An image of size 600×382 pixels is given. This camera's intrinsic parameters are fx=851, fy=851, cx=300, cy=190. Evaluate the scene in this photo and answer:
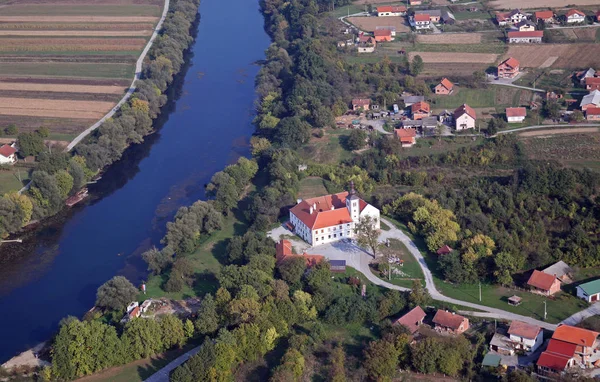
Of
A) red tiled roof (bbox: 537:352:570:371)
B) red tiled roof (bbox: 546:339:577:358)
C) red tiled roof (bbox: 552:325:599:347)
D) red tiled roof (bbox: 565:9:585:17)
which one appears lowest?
red tiled roof (bbox: 537:352:570:371)

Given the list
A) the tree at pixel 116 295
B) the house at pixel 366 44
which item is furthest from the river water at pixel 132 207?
the house at pixel 366 44

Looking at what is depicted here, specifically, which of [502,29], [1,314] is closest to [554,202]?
[1,314]

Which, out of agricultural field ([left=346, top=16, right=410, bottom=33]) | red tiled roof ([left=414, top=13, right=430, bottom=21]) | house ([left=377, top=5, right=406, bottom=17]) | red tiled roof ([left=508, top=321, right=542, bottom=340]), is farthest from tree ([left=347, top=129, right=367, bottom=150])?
house ([left=377, top=5, right=406, bottom=17])

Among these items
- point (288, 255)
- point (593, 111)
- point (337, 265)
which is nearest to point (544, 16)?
point (593, 111)

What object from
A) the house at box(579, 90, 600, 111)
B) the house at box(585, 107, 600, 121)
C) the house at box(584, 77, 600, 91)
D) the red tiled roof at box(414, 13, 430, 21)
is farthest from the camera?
the red tiled roof at box(414, 13, 430, 21)

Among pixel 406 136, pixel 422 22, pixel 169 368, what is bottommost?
pixel 169 368

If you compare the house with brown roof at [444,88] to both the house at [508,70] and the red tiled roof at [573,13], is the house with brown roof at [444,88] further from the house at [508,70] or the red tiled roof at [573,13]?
the red tiled roof at [573,13]

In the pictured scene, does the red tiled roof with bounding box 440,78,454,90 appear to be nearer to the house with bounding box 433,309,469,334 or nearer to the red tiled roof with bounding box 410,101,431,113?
the red tiled roof with bounding box 410,101,431,113

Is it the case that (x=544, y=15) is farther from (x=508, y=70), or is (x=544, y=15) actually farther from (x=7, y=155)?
(x=7, y=155)
